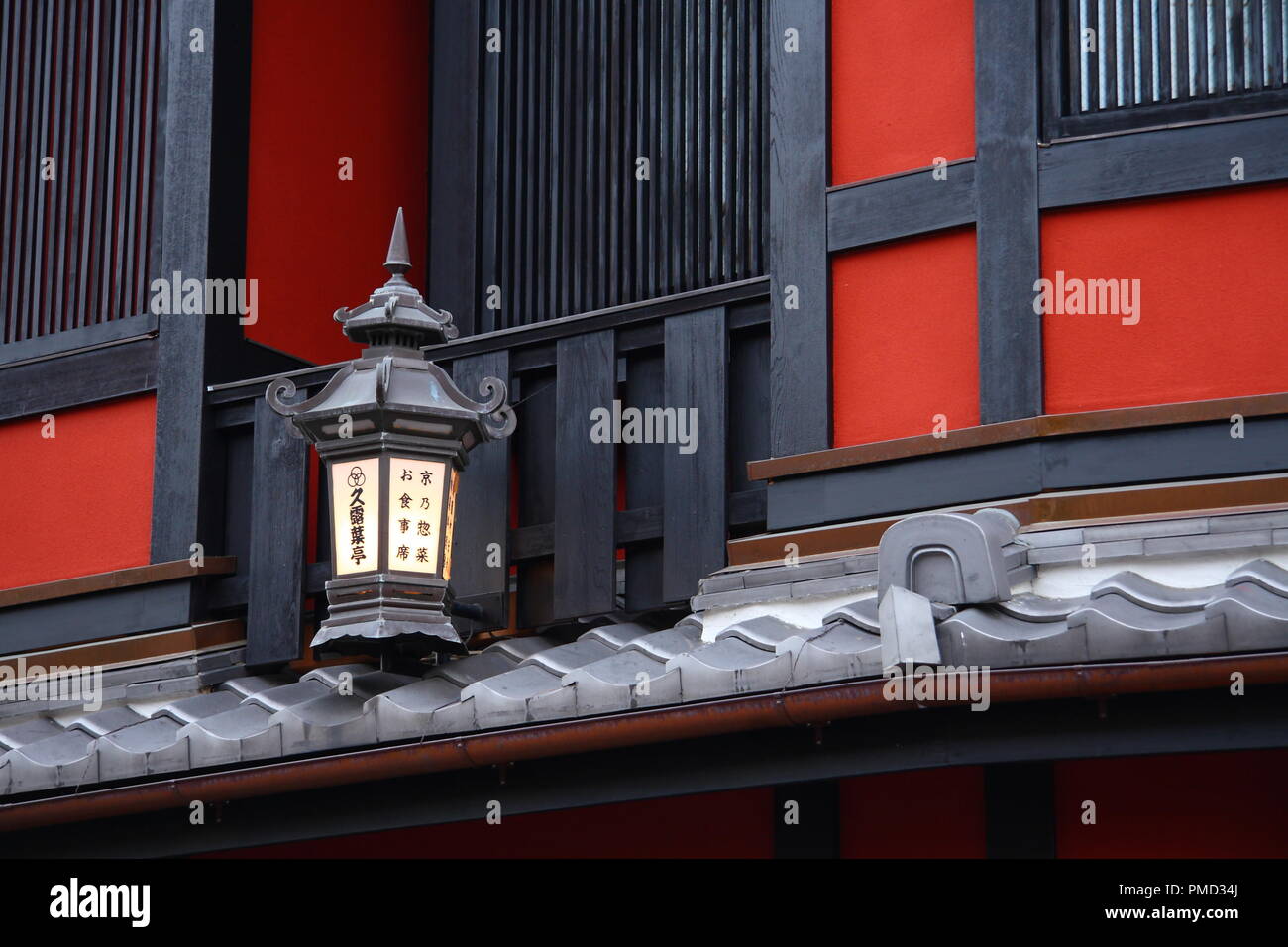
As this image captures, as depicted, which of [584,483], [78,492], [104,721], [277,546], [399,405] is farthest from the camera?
[78,492]

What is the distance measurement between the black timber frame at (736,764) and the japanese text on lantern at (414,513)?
2.76 ft

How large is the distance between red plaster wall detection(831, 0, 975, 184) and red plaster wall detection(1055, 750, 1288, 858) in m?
2.22

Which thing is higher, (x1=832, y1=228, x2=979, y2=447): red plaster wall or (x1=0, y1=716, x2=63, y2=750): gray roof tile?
(x1=832, y1=228, x2=979, y2=447): red plaster wall

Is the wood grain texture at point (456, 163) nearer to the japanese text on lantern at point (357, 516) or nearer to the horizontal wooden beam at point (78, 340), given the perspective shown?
the horizontal wooden beam at point (78, 340)

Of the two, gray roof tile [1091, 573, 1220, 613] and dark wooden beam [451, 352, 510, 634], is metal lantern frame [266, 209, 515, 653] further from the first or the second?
gray roof tile [1091, 573, 1220, 613]

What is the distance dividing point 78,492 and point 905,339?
4043mm

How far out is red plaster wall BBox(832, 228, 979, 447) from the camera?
6.83 metres

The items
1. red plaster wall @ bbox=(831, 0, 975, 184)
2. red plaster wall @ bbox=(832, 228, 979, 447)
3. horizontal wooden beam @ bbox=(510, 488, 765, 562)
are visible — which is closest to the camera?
red plaster wall @ bbox=(832, 228, 979, 447)

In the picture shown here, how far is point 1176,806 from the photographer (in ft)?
20.3

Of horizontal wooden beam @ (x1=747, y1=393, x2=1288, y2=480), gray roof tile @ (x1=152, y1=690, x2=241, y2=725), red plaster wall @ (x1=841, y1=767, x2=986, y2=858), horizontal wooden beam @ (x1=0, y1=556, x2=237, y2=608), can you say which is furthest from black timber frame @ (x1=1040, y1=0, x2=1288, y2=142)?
horizontal wooden beam @ (x1=0, y1=556, x2=237, y2=608)

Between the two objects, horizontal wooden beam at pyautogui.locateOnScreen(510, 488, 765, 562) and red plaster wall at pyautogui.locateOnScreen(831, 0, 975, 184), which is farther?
horizontal wooden beam at pyautogui.locateOnScreen(510, 488, 765, 562)

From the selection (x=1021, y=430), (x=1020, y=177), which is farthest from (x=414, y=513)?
(x=1020, y=177)

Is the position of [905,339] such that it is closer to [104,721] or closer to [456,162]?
[456,162]
